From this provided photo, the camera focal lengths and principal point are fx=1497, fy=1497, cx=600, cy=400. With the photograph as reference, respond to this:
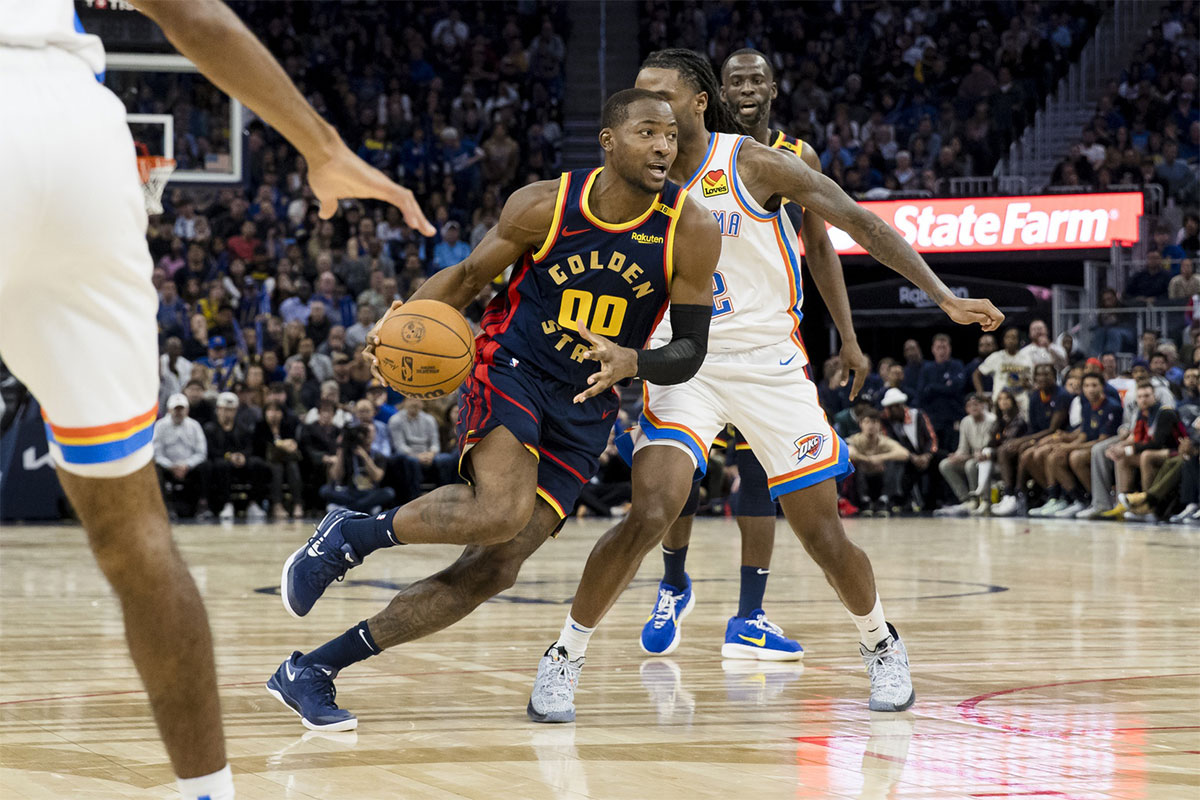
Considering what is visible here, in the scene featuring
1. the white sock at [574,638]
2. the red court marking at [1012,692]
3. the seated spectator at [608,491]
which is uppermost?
the white sock at [574,638]

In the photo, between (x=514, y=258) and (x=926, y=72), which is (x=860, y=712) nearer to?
(x=514, y=258)

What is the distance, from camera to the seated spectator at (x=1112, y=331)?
17.5 meters

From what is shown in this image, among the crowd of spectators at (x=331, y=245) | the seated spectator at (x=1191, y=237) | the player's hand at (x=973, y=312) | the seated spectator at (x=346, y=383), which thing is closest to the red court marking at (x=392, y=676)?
the player's hand at (x=973, y=312)

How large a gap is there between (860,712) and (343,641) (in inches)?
63.2

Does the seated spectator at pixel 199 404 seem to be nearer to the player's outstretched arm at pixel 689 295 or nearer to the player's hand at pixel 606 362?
the player's outstretched arm at pixel 689 295

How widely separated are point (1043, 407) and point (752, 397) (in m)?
12.0

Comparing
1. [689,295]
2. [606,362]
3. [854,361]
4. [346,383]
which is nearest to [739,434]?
[854,361]

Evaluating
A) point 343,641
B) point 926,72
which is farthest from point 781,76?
point 343,641

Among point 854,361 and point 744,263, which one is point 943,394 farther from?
point 744,263

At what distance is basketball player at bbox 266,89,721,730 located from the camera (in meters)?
4.39

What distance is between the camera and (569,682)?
456 centimetres

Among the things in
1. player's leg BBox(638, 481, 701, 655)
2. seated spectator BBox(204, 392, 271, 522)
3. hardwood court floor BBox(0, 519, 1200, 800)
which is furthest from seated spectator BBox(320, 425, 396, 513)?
player's leg BBox(638, 481, 701, 655)

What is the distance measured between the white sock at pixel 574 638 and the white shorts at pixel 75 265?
8.03ft

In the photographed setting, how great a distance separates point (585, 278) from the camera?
15.1ft
